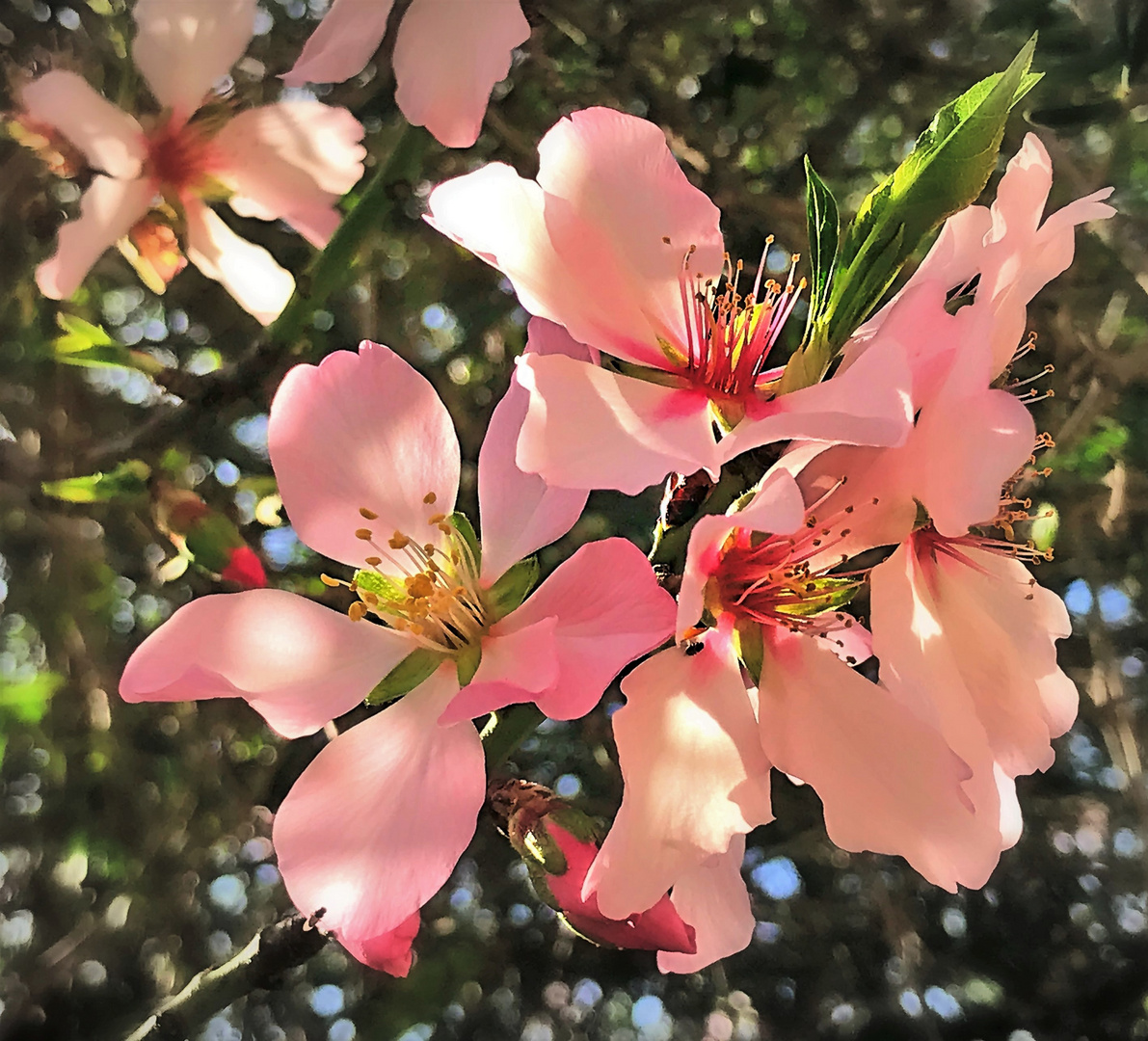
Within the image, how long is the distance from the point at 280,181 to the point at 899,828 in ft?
1.64

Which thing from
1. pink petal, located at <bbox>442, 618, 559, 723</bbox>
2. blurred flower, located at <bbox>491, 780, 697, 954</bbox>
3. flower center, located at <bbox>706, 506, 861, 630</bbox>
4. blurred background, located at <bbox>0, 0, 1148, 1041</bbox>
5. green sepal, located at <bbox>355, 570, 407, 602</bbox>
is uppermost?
pink petal, located at <bbox>442, 618, 559, 723</bbox>

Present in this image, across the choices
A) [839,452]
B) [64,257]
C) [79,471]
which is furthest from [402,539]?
[79,471]

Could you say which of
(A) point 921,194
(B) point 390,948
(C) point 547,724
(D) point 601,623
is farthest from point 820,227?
(C) point 547,724

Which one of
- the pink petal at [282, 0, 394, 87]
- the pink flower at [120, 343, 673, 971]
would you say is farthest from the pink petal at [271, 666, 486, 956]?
the pink petal at [282, 0, 394, 87]

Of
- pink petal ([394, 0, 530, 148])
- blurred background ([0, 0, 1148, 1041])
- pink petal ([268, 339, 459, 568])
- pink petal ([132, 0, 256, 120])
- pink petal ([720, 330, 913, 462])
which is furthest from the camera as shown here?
blurred background ([0, 0, 1148, 1041])

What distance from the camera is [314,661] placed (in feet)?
0.99

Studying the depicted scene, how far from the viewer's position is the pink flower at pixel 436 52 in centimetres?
41

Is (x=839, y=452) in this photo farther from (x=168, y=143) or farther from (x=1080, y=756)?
(x=1080, y=756)

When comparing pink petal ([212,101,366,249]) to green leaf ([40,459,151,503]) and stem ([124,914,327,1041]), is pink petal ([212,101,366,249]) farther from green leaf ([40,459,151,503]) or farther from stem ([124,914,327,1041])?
stem ([124,914,327,1041])

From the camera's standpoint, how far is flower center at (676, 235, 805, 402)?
0.95 feet

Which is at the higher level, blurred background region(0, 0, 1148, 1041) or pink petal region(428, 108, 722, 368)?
pink petal region(428, 108, 722, 368)

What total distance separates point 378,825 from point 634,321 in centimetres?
18

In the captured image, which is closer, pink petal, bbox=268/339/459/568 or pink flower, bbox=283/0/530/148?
pink petal, bbox=268/339/459/568

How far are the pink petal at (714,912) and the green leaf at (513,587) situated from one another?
117mm
